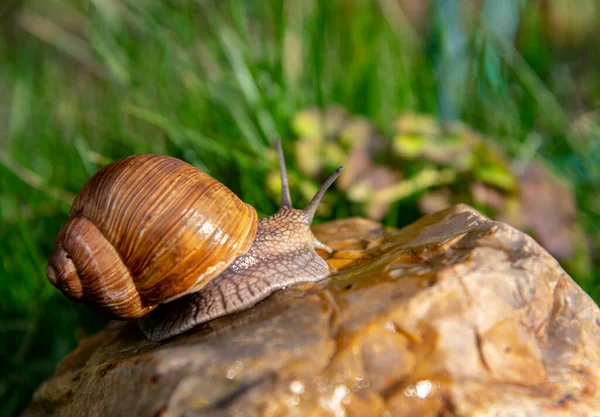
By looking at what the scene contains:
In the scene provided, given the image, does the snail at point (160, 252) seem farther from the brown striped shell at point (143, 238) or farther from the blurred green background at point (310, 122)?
the blurred green background at point (310, 122)

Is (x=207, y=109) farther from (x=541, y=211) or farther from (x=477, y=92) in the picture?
(x=541, y=211)

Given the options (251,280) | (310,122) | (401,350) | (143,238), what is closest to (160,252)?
(143,238)

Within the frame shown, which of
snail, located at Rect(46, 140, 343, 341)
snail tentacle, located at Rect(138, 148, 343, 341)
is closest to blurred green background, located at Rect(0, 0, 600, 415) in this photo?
snail tentacle, located at Rect(138, 148, 343, 341)

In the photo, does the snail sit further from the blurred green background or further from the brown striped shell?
the blurred green background

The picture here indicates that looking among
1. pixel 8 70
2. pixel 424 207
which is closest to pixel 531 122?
pixel 424 207

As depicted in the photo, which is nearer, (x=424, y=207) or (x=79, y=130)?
(x=424, y=207)

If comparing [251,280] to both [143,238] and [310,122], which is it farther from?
[310,122]
